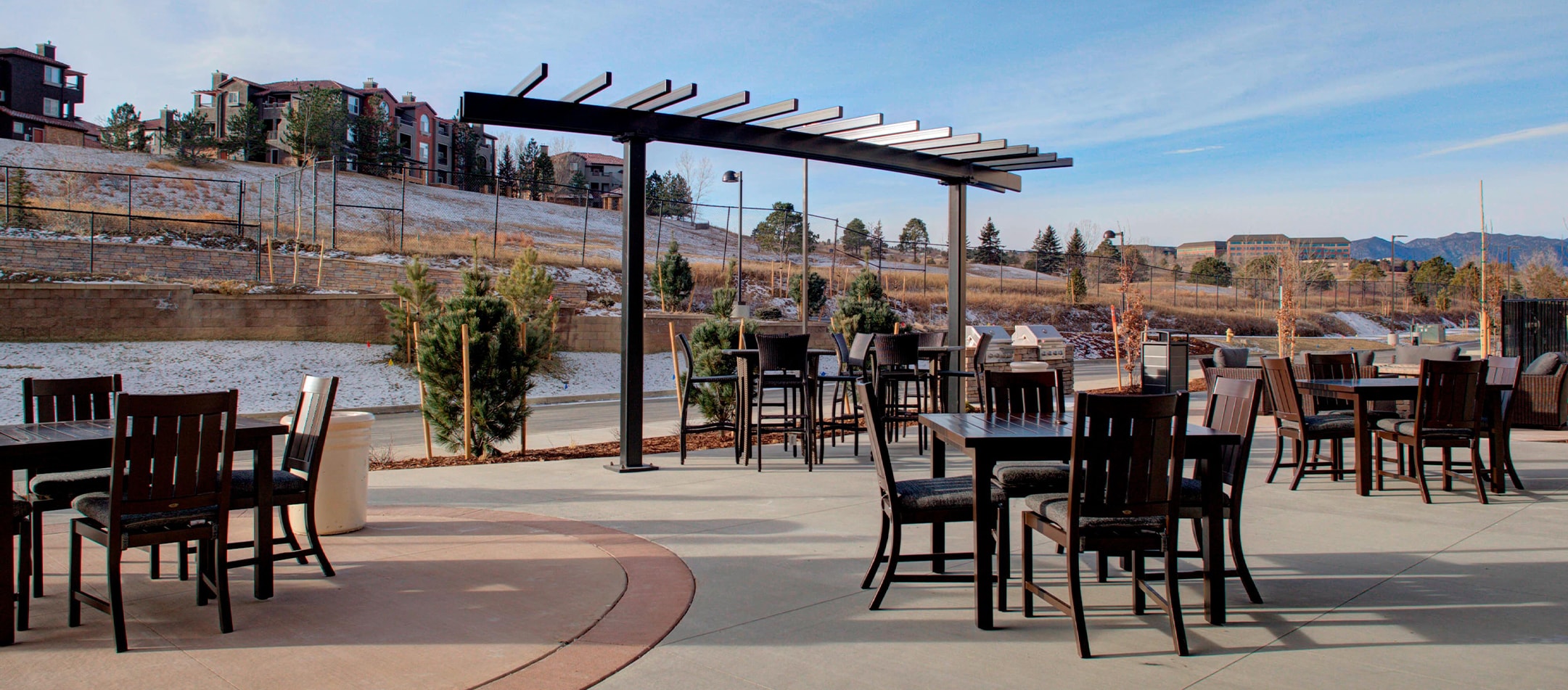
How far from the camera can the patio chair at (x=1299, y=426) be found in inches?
276

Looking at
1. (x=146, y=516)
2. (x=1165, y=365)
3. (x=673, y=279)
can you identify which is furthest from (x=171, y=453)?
(x=673, y=279)

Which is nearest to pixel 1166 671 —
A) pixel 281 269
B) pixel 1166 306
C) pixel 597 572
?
pixel 597 572

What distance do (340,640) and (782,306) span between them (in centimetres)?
2988

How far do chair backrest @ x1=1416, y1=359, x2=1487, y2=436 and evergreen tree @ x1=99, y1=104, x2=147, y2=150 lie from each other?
58.2 m

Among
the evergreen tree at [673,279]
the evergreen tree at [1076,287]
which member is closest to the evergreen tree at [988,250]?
the evergreen tree at [1076,287]

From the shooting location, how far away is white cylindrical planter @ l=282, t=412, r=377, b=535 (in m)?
5.38

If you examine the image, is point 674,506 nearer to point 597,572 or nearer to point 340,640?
point 597,572

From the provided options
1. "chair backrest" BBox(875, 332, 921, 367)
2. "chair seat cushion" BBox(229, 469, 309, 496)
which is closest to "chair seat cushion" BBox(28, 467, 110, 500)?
"chair seat cushion" BBox(229, 469, 309, 496)

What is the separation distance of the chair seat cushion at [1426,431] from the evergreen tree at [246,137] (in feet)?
180

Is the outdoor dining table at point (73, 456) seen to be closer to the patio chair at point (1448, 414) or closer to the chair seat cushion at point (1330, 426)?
the chair seat cushion at point (1330, 426)

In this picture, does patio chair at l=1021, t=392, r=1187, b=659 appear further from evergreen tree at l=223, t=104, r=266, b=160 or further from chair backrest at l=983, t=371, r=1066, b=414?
evergreen tree at l=223, t=104, r=266, b=160

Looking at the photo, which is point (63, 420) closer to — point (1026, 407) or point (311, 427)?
point (311, 427)

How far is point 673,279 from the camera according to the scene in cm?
2791

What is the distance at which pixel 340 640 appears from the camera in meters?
3.58
